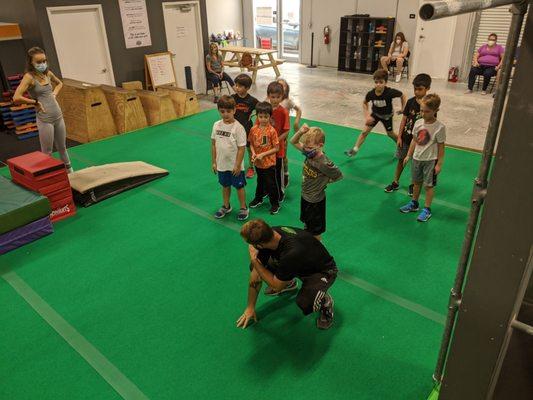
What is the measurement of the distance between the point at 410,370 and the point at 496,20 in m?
11.3

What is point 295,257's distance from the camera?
3129 millimetres

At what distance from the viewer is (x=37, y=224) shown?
489 cm

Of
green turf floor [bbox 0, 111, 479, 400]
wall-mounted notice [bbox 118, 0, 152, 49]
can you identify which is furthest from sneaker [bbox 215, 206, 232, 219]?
wall-mounted notice [bbox 118, 0, 152, 49]

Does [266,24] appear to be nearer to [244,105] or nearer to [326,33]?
[326,33]

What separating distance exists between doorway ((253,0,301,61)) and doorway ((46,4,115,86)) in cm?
790

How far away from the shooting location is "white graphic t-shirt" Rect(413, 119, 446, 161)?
4.64 meters

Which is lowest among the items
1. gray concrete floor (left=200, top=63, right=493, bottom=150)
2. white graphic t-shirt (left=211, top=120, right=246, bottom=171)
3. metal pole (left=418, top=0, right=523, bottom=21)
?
gray concrete floor (left=200, top=63, right=493, bottom=150)

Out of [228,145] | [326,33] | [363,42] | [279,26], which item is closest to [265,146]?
[228,145]

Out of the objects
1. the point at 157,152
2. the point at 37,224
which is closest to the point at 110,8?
the point at 157,152

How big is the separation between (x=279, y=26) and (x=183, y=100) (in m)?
8.06

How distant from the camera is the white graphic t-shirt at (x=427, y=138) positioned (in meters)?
4.64

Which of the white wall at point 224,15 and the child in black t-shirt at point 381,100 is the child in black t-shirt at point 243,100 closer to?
the child in black t-shirt at point 381,100

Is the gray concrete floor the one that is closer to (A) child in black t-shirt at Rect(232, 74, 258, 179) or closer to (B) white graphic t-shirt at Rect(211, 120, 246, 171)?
(A) child in black t-shirt at Rect(232, 74, 258, 179)

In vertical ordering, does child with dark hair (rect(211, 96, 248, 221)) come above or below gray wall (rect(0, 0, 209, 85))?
below
